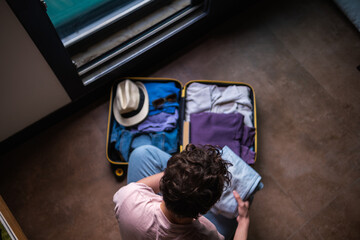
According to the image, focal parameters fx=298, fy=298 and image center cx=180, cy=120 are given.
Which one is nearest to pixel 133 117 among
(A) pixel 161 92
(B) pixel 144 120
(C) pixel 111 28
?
(B) pixel 144 120

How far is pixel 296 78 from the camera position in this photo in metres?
2.03

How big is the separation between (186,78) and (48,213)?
3.80 feet

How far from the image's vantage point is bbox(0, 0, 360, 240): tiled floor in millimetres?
1660

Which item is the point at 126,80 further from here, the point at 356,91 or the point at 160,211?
the point at 356,91

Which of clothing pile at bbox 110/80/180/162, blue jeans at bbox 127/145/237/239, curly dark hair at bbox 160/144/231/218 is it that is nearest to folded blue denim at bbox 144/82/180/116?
clothing pile at bbox 110/80/180/162

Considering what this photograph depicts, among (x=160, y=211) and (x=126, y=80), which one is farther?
(x=126, y=80)

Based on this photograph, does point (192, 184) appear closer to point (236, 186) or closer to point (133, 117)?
point (236, 186)

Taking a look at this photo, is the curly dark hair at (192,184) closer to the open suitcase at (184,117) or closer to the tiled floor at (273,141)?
the open suitcase at (184,117)

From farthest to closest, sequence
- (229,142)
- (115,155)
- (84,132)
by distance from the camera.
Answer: (84,132)
(115,155)
(229,142)

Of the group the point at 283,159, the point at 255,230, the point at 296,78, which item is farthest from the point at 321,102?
the point at 255,230

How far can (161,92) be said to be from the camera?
177 cm

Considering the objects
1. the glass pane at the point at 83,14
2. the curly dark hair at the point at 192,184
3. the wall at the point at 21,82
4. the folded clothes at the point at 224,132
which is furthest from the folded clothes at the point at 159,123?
the curly dark hair at the point at 192,184

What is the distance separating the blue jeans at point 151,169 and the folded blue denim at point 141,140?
0.24 m

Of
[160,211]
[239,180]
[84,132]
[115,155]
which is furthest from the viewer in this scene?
[84,132]
